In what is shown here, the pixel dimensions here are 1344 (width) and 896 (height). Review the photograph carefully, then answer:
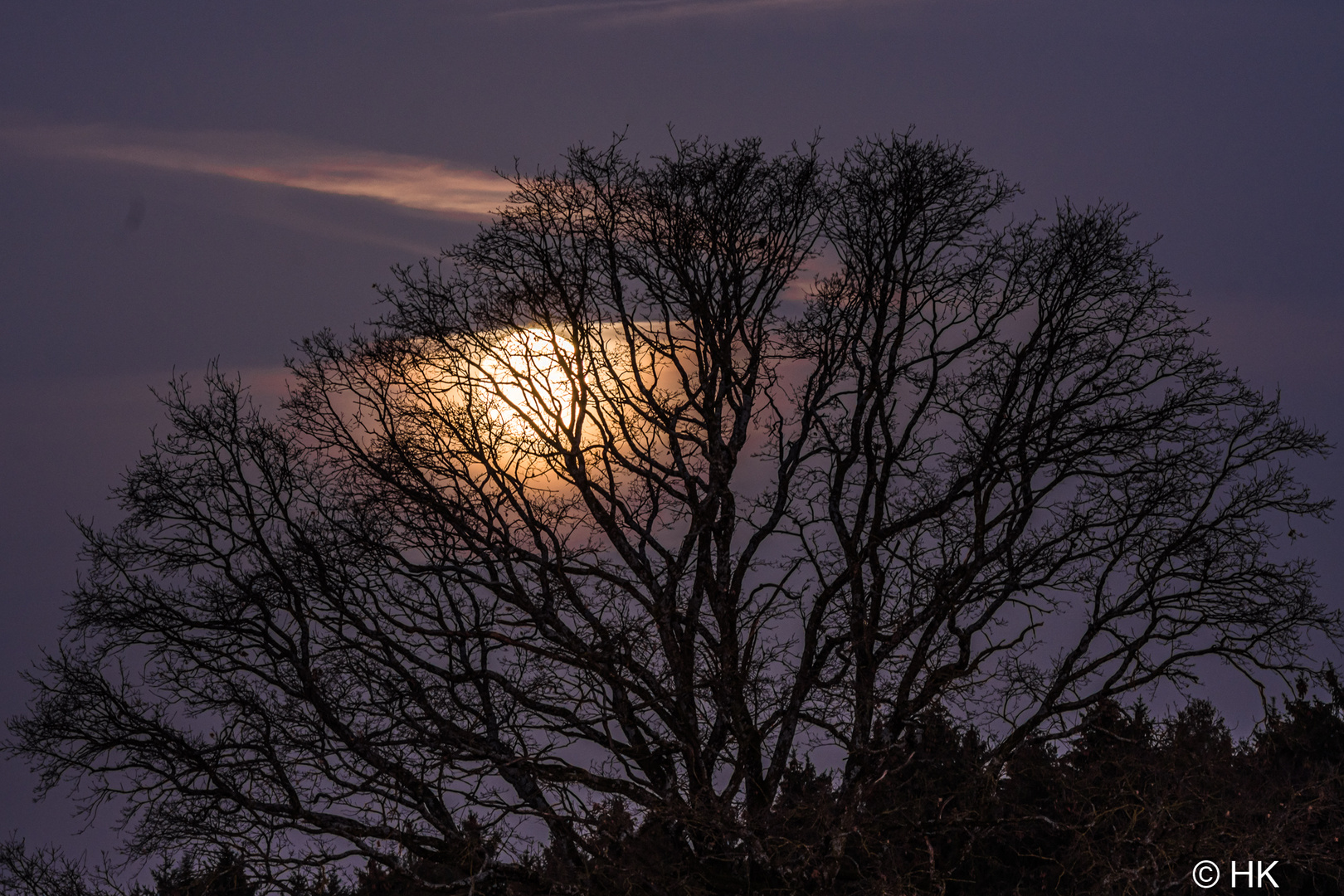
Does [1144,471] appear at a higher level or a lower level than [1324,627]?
higher

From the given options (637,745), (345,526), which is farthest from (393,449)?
(637,745)

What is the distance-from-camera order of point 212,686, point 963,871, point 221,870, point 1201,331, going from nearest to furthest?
point 221,870
point 212,686
point 1201,331
point 963,871

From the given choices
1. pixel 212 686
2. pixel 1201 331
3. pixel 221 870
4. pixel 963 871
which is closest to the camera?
pixel 221 870

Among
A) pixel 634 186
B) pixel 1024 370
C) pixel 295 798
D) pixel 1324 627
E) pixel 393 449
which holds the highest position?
pixel 634 186

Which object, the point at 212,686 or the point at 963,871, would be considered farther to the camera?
the point at 963,871

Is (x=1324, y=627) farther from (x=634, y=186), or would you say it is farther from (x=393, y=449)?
(x=393, y=449)

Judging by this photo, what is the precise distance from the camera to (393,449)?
49.2 ft

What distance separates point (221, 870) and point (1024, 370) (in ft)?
39.2

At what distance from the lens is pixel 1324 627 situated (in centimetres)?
1506

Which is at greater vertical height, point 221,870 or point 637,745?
point 637,745

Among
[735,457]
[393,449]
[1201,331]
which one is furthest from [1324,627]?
[393,449]

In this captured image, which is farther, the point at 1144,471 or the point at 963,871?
the point at 963,871

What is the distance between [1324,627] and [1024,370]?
16.3ft

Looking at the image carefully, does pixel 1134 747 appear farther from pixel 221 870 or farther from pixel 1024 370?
pixel 221 870
